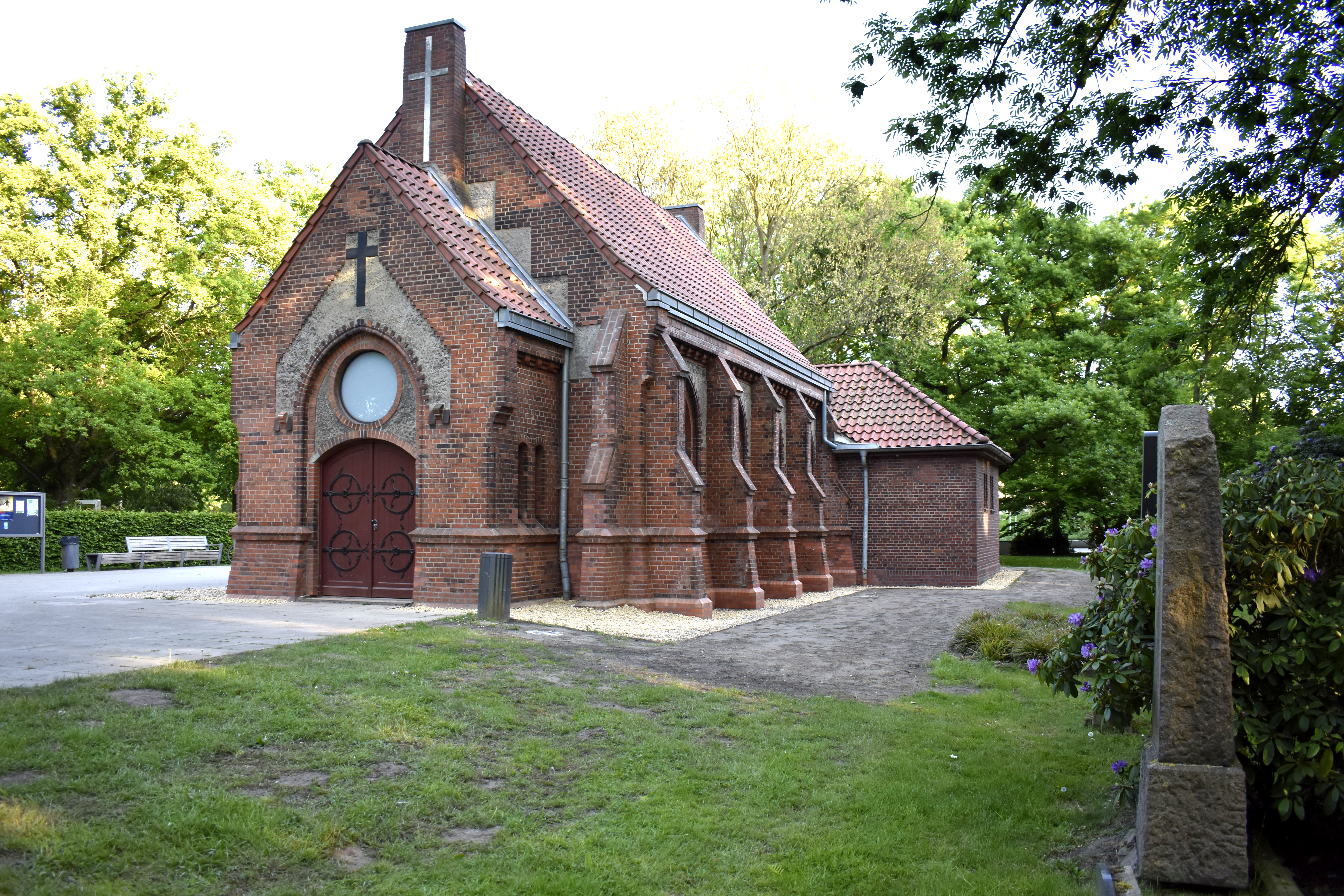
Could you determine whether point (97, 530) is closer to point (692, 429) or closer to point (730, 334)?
point (692, 429)

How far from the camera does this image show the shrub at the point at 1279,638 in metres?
4.70

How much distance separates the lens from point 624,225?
19500mm

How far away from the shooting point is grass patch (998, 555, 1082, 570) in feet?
113

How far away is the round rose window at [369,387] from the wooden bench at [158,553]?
13099 millimetres

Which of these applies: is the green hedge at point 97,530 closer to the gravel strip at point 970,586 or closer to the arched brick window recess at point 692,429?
the arched brick window recess at point 692,429

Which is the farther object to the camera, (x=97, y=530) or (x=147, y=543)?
(x=147, y=543)

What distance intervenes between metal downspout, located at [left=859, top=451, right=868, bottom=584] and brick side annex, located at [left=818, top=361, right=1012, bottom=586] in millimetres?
26

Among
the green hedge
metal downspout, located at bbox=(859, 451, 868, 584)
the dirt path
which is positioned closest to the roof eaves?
metal downspout, located at bbox=(859, 451, 868, 584)

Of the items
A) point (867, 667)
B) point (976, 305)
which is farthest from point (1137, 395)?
point (867, 667)

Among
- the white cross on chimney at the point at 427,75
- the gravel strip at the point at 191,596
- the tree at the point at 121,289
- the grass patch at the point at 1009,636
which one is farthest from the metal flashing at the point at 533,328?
the tree at the point at 121,289

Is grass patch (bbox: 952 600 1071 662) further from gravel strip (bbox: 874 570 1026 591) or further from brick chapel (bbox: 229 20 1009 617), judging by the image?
gravel strip (bbox: 874 570 1026 591)

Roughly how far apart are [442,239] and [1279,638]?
12.7 metres

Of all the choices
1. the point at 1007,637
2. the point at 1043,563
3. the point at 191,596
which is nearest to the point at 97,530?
the point at 191,596

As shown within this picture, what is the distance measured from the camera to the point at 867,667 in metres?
11.3
